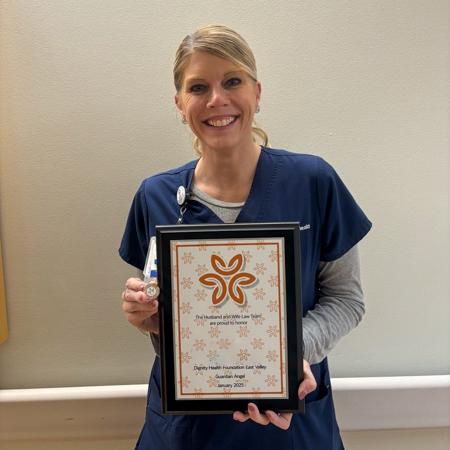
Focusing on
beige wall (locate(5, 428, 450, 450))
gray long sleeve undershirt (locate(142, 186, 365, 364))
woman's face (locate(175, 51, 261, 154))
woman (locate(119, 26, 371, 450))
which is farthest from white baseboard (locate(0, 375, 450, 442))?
woman's face (locate(175, 51, 261, 154))

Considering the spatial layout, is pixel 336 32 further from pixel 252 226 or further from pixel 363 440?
pixel 363 440

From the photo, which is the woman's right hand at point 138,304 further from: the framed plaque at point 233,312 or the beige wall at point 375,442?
the beige wall at point 375,442

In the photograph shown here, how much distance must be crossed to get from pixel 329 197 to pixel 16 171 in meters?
0.84

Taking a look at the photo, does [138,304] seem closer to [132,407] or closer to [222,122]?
[222,122]

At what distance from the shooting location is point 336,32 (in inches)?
47.9

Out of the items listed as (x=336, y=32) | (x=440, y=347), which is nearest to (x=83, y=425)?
(x=440, y=347)

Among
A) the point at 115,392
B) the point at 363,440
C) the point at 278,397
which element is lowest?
the point at 363,440

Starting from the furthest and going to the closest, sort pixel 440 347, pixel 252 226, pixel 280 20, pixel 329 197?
pixel 440 347 → pixel 280 20 → pixel 329 197 → pixel 252 226

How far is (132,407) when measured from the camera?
4.27ft

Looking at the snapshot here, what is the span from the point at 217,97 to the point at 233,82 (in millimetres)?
56

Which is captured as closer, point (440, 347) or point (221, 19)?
point (221, 19)

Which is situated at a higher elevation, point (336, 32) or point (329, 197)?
point (336, 32)

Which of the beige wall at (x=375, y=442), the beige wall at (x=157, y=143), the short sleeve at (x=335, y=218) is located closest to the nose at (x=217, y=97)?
the short sleeve at (x=335, y=218)

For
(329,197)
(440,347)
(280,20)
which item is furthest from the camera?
(440,347)
